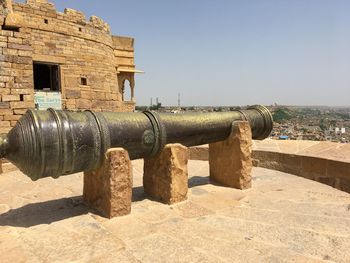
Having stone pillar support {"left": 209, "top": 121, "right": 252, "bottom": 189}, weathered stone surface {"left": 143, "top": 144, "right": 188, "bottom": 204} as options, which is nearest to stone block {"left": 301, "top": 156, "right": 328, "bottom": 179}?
stone pillar support {"left": 209, "top": 121, "right": 252, "bottom": 189}

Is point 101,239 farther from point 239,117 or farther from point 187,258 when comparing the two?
point 239,117

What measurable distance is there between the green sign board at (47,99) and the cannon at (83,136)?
727 centimetres

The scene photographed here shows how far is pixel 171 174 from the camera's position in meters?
3.71

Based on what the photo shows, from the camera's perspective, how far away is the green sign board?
9766 mm

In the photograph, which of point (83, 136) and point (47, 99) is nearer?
point (83, 136)

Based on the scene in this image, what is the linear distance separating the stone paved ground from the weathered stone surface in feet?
0.53

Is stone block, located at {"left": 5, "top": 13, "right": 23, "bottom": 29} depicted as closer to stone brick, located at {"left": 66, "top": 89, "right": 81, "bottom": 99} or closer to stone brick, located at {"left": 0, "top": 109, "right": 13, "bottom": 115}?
stone brick, located at {"left": 0, "top": 109, "right": 13, "bottom": 115}

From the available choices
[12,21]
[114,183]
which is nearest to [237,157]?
[114,183]

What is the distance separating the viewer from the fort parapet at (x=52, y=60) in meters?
7.29

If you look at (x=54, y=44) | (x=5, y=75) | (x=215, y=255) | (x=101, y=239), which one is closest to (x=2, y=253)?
(x=101, y=239)

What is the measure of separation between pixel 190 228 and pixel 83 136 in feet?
4.47

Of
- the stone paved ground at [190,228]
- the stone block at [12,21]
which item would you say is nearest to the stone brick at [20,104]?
the stone block at [12,21]

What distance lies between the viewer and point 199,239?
266 centimetres

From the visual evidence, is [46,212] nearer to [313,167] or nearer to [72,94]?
[313,167]
